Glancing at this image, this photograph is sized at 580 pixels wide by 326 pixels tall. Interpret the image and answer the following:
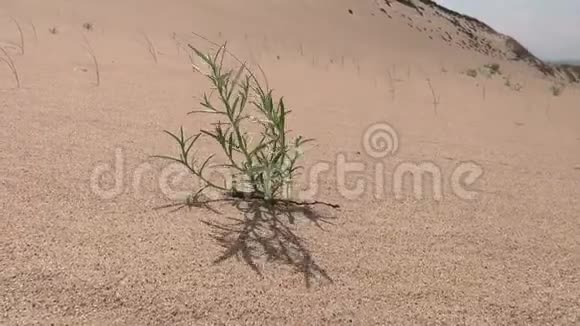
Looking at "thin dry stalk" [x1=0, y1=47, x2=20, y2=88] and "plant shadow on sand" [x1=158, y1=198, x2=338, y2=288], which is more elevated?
"thin dry stalk" [x1=0, y1=47, x2=20, y2=88]

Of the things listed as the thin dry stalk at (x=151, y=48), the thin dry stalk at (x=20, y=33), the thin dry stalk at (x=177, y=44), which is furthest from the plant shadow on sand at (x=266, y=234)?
the thin dry stalk at (x=177, y=44)

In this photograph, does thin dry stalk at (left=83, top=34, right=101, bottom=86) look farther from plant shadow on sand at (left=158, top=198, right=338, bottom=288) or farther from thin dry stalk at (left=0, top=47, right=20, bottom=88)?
plant shadow on sand at (left=158, top=198, right=338, bottom=288)

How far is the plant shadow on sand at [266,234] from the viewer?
2.99 ft

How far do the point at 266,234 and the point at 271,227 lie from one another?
0.04 metres

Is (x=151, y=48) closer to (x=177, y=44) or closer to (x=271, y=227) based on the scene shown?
(x=177, y=44)

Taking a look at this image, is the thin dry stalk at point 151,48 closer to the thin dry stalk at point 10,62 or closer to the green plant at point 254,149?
the thin dry stalk at point 10,62

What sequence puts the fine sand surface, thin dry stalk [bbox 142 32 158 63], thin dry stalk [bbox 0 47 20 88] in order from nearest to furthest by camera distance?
1. the fine sand surface
2. thin dry stalk [bbox 0 47 20 88]
3. thin dry stalk [bbox 142 32 158 63]

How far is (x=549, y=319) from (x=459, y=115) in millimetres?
2023

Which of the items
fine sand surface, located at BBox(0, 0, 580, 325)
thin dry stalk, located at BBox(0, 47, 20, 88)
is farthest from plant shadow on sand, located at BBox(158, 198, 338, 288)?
thin dry stalk, located at BBox(0, 47, 20, 88)

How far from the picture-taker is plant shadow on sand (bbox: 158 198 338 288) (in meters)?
0.91

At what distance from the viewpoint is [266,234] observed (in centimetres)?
102

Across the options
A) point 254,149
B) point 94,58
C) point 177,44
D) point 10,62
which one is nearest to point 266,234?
point 254,149

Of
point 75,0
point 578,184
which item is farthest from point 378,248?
point 75,0

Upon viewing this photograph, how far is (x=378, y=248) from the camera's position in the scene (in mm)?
1013
